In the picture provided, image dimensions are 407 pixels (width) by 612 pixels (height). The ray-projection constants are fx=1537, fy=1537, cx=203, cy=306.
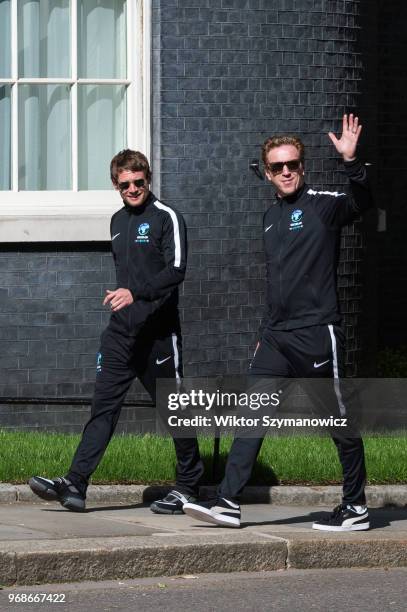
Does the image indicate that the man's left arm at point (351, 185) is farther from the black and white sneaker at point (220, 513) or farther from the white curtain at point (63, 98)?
the white curtain at point (63, 98)

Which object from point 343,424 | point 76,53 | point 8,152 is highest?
point 76,53

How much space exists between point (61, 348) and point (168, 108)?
6.59 ft

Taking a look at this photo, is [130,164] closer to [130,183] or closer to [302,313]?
[130,183]

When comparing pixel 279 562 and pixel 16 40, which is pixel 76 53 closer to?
pixel 16 40

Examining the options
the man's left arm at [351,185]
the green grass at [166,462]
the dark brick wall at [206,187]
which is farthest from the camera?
the dark brick wall at [206,187]

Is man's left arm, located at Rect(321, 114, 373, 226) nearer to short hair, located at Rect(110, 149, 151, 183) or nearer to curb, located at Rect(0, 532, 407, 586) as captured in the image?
short hair, located at Rect(110, 149, 151, 183)

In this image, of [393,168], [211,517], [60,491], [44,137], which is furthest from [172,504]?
[393,168]

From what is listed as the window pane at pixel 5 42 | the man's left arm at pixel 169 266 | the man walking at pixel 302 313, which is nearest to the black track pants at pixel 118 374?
the man's left arm at pixel 169 266

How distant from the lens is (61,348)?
11.7m

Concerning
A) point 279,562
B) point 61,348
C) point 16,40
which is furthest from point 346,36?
point 279,562

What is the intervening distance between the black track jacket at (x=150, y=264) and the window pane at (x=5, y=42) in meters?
3.70

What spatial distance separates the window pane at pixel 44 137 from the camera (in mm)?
12016

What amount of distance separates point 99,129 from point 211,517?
16.6 ft

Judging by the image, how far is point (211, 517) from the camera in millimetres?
7832
